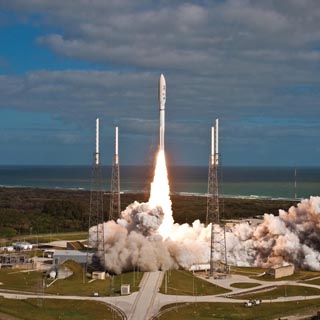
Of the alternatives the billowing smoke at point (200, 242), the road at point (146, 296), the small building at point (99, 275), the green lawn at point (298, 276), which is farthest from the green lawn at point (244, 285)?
the small building at point (99, 275)

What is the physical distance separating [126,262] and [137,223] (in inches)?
201

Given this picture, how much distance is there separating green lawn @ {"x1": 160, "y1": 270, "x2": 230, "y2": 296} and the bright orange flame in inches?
406

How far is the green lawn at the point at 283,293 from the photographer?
5419 centimetres

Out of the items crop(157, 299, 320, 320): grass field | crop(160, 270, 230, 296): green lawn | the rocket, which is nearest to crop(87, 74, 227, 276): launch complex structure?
the rocket

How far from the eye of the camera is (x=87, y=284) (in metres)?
58.2

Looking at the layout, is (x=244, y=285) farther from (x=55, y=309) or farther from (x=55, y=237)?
(x=55, y=237)

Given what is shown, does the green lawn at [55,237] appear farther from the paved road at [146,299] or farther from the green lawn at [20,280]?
the paved road at [146,299]

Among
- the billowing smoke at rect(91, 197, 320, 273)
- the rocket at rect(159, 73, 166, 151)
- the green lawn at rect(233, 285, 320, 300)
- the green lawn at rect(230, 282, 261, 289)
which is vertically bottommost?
the green lawn at rect(233, 285, 320, 300)

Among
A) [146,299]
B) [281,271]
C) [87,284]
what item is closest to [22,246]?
[87,284]

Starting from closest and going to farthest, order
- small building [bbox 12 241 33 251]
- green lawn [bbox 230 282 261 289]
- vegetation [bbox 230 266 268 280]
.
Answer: green lawn [bbox 230 282 261 289] < vegetation [bbox 230 266 268 280] < small building [bbox 12 241 33 251]

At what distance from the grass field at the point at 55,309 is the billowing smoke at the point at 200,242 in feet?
43.7

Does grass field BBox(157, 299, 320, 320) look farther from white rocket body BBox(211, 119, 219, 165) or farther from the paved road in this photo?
white rocket body BBox(211, 119, 219, 165)

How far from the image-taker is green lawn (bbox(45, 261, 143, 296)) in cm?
5500

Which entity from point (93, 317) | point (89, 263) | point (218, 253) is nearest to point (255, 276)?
point (218, 253)
